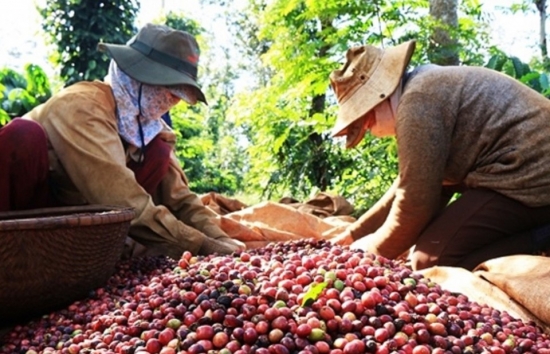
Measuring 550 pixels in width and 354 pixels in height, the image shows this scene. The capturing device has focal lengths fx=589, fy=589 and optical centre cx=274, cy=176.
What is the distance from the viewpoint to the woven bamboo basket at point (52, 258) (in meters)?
1.88

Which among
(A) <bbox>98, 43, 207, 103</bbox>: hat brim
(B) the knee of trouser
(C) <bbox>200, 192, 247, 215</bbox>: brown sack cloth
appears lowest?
(C) <bbox>200, 192, 247, 215</bbox>: brown sack cloth

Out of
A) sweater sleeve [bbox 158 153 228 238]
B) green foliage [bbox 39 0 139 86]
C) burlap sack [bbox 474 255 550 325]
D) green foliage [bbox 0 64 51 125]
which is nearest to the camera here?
burlap sack [bbox 474 255 550 325]

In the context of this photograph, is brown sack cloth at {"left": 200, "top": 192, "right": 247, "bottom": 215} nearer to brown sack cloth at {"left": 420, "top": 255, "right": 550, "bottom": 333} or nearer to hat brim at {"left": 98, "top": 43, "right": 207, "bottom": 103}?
hat brim at {"left": 98, "top": 43, "right": 207, "bottom": 103}

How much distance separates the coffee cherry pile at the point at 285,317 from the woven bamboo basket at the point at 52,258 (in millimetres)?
66

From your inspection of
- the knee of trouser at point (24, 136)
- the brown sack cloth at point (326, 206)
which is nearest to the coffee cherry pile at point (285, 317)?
the knee of trouser at point (24, 136)

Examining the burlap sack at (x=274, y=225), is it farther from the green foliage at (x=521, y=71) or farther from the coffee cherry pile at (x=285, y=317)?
the green foliage at (x=521, y=71)

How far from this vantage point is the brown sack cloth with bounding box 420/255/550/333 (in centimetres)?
184

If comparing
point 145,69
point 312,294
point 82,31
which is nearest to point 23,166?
point 145,69

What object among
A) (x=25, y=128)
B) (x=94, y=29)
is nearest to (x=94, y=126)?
(x=25, y=128)

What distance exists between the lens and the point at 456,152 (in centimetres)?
251

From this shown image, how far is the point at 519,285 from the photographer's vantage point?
191 cm

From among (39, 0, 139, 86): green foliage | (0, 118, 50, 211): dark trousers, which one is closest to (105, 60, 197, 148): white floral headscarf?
(0, 118, 50, 211): dark trousers

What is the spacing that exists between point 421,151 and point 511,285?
65 cm

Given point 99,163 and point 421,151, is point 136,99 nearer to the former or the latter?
point 99,163
